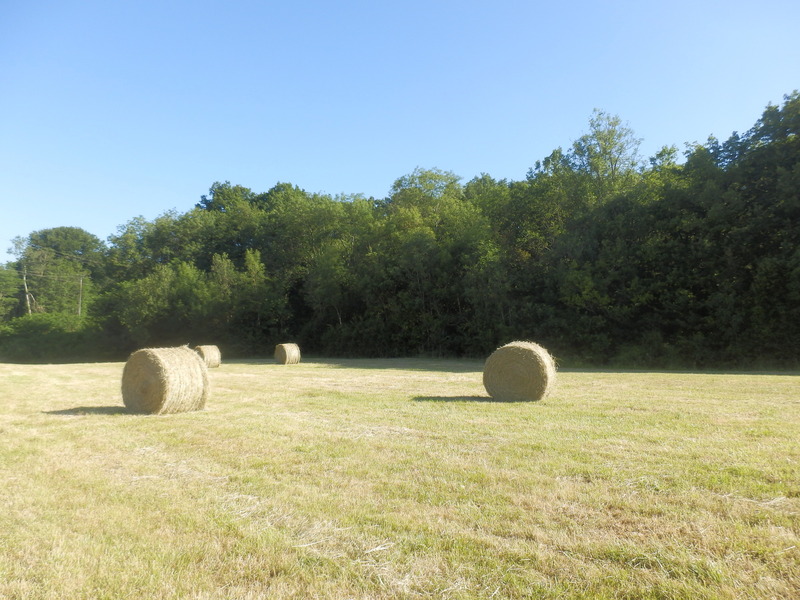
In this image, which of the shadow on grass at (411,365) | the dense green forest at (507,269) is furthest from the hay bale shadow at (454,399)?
the dense green forest at (507,269)

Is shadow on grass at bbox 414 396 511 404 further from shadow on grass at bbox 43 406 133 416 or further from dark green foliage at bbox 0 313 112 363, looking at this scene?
dark green foliage at bbox 0 313 112 363

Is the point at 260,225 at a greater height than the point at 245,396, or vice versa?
the point at 260,225

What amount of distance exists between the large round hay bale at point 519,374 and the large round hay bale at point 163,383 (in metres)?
5.12

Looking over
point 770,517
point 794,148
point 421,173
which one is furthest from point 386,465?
point 421,173

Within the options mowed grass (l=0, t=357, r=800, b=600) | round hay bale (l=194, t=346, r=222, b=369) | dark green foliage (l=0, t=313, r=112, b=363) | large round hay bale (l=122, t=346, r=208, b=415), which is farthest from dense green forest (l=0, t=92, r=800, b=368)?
large round hay bale (l=122, t=346, r=208, b=415)

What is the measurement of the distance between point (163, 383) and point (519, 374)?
5969 millimetres

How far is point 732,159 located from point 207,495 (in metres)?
22.3

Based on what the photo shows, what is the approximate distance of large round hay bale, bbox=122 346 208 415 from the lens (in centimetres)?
812

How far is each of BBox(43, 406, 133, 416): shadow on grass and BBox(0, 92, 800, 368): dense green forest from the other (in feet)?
53.7

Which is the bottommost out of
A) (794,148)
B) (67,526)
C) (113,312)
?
(67,526)

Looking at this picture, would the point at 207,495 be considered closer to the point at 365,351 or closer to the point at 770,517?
the point at 770,517

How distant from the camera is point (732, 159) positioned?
19.9m

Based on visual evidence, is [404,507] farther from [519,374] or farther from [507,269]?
[507,269]

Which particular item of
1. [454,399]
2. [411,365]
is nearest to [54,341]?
[411,365]
